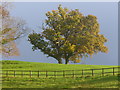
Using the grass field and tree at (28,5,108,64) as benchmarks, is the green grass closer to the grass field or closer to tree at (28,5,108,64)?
the grass field

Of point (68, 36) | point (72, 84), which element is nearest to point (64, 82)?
point (72, 84)

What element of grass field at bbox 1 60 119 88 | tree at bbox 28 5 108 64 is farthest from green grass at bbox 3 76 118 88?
tree at bbox 28 5 108 64

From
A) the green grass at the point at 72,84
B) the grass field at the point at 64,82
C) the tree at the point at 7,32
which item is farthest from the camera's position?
the tree at the point at 7,32

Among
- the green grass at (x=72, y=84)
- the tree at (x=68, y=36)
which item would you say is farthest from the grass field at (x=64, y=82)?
the tree at (x=68, y=36)

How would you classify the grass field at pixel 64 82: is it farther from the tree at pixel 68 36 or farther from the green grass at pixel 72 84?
the tree at pixel 68 36

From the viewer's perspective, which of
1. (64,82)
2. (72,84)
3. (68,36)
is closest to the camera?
(72,84)

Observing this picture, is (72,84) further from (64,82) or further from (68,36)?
(68,36)

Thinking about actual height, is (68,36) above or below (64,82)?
above

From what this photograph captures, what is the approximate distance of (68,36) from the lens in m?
53.0

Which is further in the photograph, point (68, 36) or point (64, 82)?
point (68, 36)

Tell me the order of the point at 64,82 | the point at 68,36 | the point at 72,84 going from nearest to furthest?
the point at 72,84
the point at 64,82
the point at 68,36

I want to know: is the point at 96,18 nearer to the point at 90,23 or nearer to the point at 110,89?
the point at 90,23

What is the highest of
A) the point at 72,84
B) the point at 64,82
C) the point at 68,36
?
the point at 68,36

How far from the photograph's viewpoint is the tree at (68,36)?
171ft
